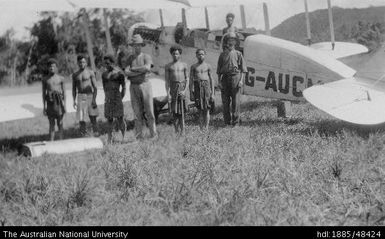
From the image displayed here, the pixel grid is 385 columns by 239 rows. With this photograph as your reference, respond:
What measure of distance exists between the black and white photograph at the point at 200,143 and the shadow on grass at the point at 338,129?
1.0 inches

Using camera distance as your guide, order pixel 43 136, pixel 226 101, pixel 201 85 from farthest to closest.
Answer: pixel 43 136
pixel 226 101
pixel 201 85

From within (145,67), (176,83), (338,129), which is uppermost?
(145,67)

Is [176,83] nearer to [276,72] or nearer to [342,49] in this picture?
[276,72]

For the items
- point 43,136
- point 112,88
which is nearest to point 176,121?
point 112,88

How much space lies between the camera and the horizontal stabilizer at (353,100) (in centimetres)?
531

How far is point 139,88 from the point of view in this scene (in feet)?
21.9

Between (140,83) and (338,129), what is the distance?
2910mm

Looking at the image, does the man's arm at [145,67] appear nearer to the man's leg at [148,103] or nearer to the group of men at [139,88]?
the group of men at [139,88]

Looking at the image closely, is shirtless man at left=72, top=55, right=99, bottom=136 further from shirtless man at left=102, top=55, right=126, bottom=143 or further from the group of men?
shirtless man at left=102, top=55, right=126, bottom=143

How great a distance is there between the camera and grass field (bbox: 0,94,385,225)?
3.31 m

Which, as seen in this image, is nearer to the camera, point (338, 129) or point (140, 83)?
point (338, 129)

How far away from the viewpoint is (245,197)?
3.57 m

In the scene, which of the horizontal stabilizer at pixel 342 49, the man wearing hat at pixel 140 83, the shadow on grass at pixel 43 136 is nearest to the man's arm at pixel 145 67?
the man wearing hat at pixel 140 83
